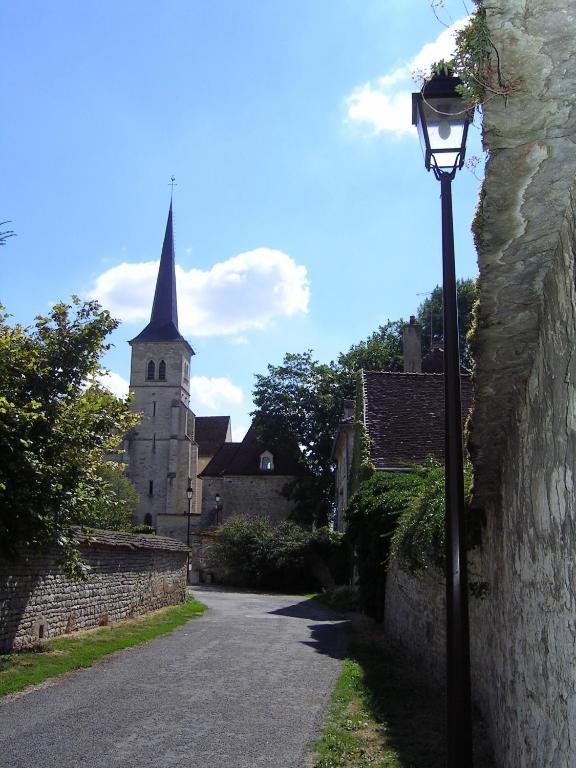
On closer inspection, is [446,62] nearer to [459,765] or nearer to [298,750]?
[459,765]

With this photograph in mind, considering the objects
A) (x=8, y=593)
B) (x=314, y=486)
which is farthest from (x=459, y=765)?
(x=314, y=486)

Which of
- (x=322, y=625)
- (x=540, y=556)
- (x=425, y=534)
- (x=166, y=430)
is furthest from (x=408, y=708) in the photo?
(x=166, y=430)

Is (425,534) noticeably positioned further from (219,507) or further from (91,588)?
(219,507)

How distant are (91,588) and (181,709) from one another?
7.88 meters

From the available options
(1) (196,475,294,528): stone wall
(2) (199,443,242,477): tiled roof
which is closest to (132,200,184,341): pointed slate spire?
(2) (199,443,242,477): tiled roof

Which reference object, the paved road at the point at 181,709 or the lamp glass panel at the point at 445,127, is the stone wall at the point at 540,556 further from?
the paved road at the point at 181,709

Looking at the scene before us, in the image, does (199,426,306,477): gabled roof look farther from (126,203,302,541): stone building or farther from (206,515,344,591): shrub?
(206,515,344,591): shrub

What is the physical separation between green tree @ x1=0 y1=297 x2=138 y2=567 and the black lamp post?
7.22m

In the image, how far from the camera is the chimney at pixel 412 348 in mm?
27719

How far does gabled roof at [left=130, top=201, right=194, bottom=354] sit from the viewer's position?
61.1 metres

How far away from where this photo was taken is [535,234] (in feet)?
11.3

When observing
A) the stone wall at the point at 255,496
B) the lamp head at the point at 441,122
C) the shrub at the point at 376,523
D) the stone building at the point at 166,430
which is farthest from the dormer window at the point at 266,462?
the lamp head at the point at 441,122

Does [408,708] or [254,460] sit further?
[254,460]

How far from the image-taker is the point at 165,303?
6275 centimetres
